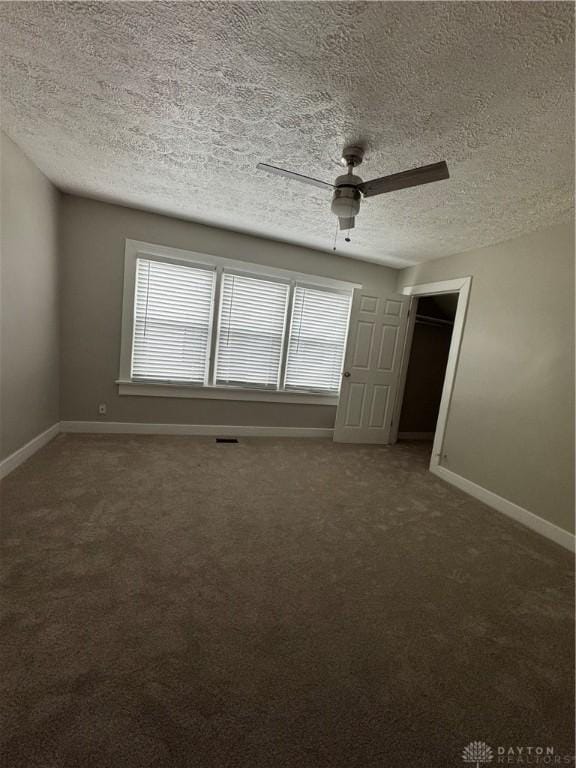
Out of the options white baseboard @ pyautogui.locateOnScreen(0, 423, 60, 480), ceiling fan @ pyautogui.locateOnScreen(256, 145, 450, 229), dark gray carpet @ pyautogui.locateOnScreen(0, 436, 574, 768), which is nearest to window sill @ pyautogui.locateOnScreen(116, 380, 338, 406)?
white baseboard @ pyautogui.locateOnScreen(0, 423, 60, 480)

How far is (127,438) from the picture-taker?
381 centimetres

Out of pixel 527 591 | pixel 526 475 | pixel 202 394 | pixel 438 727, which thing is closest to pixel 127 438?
pixel 202 394

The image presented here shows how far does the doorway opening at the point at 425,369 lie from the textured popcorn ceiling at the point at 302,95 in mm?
2412

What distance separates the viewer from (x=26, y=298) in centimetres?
282

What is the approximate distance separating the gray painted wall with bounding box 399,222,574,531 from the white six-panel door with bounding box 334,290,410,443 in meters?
1.04

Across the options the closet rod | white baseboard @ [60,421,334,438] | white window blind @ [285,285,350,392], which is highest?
the closet rod

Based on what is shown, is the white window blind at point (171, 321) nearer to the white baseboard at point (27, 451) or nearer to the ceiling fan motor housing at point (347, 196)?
the white baseboard at point (27, 451)

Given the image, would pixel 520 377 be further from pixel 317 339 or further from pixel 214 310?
pixel 214 310

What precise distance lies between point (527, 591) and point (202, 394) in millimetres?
3572

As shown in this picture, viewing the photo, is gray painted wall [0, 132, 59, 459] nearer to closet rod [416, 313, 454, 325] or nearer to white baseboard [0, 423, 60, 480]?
white baseboard [0, 423, 60, 480]

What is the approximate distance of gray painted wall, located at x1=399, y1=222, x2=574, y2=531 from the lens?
2736 millimetres

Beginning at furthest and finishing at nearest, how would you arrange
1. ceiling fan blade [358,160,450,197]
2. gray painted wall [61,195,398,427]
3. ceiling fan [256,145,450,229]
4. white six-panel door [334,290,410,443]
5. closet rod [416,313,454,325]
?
closet rod [416,313,454,325] → white six-panel door [334,290,410,443] → gray painted wall [61,195,398,427] → ceiling fan [256,145,450,229] → ceiling fan blade [358,160,450,197]

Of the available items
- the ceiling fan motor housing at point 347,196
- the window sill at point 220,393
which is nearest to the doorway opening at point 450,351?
the window sill at point 220,393

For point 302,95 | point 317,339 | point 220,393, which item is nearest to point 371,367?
point 317,339
